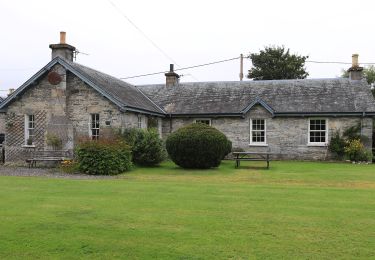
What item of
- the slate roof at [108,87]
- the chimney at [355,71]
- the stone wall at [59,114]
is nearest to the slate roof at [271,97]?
the chimney at [355,71]

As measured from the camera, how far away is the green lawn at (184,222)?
611 cm

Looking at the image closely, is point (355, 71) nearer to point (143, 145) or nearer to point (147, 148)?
point (147, 148)

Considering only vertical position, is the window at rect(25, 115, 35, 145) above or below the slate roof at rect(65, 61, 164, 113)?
below

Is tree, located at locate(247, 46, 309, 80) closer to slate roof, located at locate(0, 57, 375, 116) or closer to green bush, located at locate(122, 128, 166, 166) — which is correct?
slate roof, located at locate(0, 57, 375, 116)

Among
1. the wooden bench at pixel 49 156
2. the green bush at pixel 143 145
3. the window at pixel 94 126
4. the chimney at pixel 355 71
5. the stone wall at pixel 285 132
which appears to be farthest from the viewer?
the chimney at pixel 355 71

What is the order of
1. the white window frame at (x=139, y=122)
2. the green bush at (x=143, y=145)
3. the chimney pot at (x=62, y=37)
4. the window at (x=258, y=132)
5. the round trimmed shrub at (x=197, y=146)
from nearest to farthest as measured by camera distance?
the round trimmed shrub at (x=197, y=146)
the green bush at (x=143, y=145)
the chimney pot at (x=62, y=37)
the white window frame at (x=139, y=122)
the window at (x=258, y=132)

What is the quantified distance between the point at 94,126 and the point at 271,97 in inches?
474

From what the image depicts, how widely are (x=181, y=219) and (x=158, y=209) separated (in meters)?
1.20

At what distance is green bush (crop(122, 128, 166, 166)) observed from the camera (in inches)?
840

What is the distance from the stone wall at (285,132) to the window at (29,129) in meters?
11.5

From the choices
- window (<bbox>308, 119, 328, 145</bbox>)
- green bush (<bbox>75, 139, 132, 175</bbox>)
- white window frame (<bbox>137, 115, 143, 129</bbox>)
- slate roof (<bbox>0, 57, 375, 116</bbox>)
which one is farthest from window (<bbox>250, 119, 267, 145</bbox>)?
green bush (<bbox>75, 139, 132, 175</bbox>)

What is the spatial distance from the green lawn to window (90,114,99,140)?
29.5 feet

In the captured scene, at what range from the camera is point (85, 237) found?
677 centimetres

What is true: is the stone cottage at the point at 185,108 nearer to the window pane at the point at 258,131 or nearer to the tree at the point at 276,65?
the window pane at the point at 258,131
